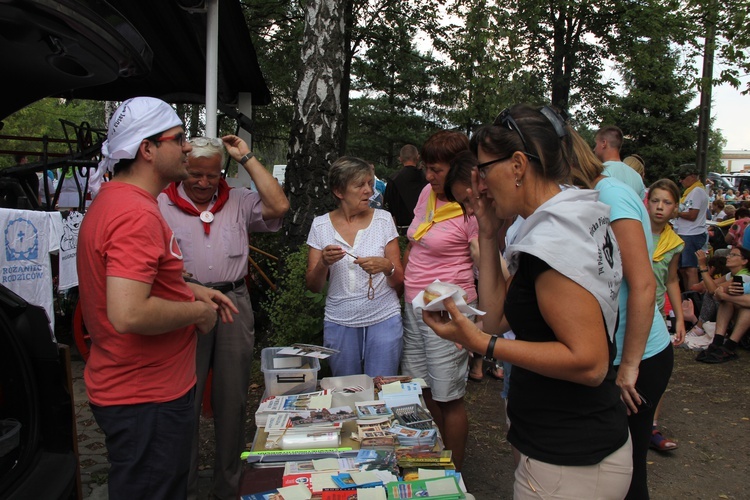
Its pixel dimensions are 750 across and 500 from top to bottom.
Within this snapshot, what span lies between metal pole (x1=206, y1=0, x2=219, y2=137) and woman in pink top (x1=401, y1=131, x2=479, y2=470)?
150 centimetres

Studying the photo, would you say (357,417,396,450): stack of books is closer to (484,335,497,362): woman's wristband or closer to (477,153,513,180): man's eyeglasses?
(484,335,497,362): woman's wristband

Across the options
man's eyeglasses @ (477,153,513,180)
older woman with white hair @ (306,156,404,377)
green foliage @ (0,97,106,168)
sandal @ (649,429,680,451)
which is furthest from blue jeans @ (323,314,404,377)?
green foliage @ (0,97,106,168)

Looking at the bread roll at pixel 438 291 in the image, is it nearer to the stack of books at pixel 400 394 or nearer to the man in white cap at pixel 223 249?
the stack of books at pixel 400 394

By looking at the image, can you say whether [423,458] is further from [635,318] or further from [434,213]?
[434,213]

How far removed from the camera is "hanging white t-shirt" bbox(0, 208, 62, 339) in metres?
3.59

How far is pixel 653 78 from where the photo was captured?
1402cm

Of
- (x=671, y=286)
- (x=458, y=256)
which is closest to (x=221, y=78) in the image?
(x=458, y=256)

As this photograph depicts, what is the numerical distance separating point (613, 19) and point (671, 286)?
17.6 meters

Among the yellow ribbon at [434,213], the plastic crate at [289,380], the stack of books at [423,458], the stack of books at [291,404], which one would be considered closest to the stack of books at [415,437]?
the stack of books at [423,458]

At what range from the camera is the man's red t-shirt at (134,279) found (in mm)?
1978

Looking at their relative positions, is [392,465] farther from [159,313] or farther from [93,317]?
[93,317]

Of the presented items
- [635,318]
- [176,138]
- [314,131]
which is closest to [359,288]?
[176,138]

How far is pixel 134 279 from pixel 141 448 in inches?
25.6

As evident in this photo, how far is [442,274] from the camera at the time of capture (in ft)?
11.0
